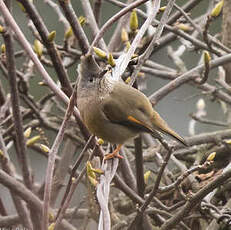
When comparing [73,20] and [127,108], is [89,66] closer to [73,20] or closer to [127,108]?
[73,20]

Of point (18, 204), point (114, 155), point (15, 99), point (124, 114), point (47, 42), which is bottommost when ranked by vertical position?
point (18, 204)

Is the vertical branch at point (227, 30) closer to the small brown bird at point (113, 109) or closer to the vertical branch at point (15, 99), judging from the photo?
the small brown bird at point (113, 109)

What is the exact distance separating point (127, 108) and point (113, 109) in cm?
8

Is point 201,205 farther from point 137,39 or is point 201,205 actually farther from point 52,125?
point 52,125

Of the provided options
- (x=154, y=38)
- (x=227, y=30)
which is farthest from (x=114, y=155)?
(x=227, y=30)

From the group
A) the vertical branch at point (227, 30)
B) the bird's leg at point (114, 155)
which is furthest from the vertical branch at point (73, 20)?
the vertical branch at point (227, 30)

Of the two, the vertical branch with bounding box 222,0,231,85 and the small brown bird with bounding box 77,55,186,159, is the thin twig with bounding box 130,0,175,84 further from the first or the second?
the vertical branch with bounding box 222,0,231,85

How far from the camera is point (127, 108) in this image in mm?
2861

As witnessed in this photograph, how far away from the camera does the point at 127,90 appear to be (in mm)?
2770

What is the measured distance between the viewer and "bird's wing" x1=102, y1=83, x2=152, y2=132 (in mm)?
2809

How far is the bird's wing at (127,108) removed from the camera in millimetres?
2809

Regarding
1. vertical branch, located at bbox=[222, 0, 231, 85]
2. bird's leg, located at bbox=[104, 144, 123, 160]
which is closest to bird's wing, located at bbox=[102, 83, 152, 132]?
bird's leg, located at bbox=[104, 144, 123, 160]

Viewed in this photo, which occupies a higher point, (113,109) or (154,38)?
(154,38)

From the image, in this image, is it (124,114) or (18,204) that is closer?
(18,204)
